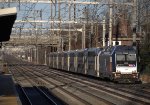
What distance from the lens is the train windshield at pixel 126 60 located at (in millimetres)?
36594

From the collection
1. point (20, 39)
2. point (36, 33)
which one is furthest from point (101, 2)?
point (20, 39)

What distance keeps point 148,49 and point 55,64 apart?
32386 mm

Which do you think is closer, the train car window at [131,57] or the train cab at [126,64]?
the train cab at [126,64]

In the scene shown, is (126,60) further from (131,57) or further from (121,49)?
(121,49)

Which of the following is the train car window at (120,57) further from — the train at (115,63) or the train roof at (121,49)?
the train roof at (121,49)

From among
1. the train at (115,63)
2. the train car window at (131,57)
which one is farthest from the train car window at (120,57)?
the train car window at (131,57)

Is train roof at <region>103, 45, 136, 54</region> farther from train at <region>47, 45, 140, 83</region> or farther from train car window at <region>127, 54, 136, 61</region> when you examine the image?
train car window at <region>127, 54, 136, 61</region>

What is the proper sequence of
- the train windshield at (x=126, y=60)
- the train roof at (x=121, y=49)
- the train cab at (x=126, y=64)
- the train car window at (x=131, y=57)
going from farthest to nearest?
the train car window at (x=131, y=57), the train roof at (x=121, y=49), the train windshield at (x=126, y=60), the train cab at (x=126, y=64)

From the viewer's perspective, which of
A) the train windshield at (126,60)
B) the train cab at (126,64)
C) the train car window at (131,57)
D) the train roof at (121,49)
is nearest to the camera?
the train cab at (126,64)

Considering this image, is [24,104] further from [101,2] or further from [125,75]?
[101,2]

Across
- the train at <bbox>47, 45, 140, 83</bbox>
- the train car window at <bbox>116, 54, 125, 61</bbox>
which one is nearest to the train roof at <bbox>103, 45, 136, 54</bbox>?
the train at <bbox>47, 45, 140, 83</bbox>

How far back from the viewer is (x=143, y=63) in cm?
4306

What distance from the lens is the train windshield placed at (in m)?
36.6

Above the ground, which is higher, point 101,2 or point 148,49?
point 101,2
